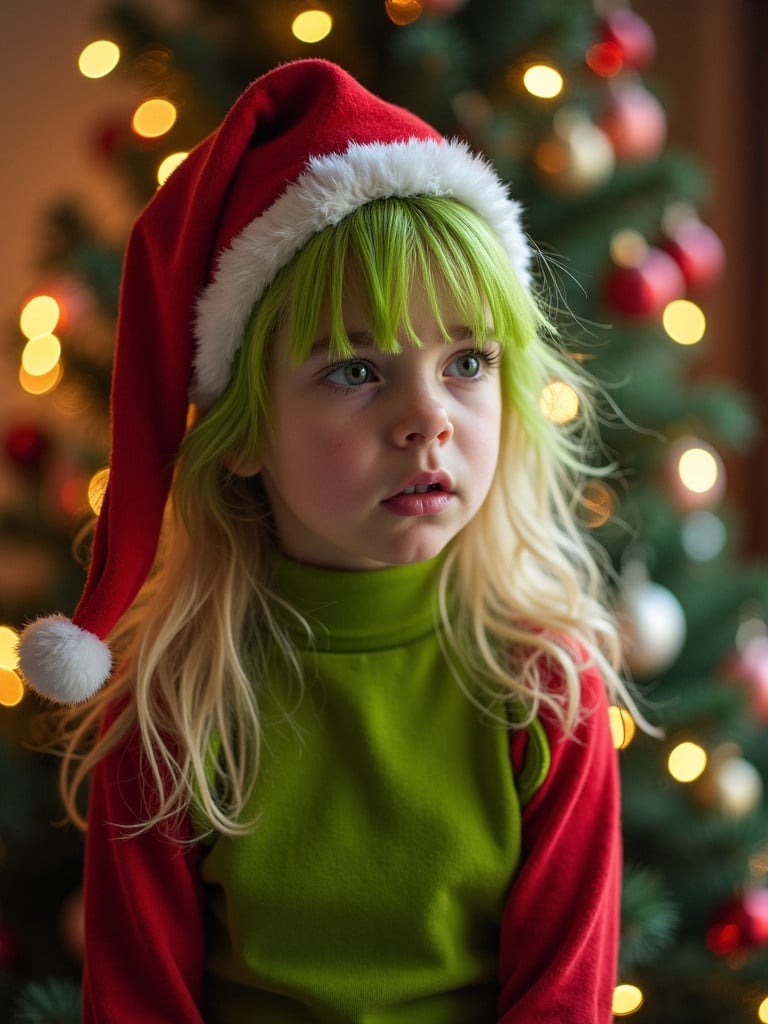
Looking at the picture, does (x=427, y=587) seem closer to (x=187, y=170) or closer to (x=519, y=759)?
(x=519, y=759)

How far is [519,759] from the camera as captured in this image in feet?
3.21

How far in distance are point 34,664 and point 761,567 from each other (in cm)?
97

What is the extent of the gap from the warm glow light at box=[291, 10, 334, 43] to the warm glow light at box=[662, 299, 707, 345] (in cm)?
55

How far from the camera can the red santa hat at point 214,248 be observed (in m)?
0.86

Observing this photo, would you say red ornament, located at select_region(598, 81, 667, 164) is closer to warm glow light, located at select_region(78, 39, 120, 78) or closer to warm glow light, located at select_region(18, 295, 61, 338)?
warm glow light, located at select_region(78, 39, 120, 78)

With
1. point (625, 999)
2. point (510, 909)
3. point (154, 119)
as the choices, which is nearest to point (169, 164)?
point (154, 119)

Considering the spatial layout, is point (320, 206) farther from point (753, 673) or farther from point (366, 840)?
point (753, 673)

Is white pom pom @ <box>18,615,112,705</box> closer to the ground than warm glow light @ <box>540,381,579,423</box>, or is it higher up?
closer to the ground

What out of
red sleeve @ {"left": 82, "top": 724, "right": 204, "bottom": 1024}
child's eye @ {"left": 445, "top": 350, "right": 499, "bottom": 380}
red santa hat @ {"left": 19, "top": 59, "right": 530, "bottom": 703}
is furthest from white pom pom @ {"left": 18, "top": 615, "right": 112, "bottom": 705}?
child's eye @ {"left": 445, "top": 350, "right": 499, "bottom": 380}

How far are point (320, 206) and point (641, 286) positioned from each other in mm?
542

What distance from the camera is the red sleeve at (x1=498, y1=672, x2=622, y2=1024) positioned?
916 mm

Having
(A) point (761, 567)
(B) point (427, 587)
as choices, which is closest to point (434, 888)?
(B) point (427, 587)

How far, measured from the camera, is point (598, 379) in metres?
1.25

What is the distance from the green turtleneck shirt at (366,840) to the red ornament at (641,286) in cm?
47
